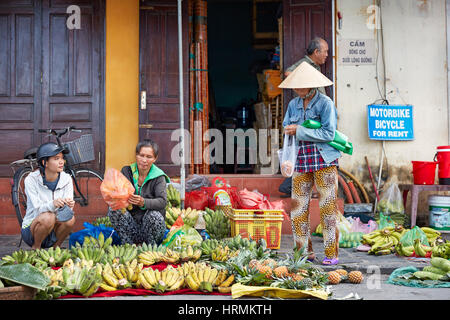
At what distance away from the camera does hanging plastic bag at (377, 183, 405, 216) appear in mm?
7043

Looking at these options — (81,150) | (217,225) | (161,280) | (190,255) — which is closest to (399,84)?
(217,225)

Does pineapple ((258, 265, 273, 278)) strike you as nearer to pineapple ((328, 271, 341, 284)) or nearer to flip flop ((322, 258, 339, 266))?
pineapple ((328, 271, 341, 284))

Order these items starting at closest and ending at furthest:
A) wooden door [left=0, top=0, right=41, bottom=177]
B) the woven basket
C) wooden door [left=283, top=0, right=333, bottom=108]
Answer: the woven basket, wooden door [left=0, top=0, right=41, bottom=177], wooden door [left=283, top=0, right=333, bottom=108]

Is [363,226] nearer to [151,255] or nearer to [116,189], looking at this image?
[151,255]

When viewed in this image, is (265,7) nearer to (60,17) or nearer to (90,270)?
(60,17)

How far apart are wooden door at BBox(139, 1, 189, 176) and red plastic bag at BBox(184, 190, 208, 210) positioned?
97 cm

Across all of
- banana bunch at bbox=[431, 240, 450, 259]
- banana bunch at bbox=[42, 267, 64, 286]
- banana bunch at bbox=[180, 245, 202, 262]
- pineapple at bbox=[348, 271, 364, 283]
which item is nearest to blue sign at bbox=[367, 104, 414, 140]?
banana bunch at bbox=[431, 240, 450, 259]

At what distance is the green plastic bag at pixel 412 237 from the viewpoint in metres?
5.43

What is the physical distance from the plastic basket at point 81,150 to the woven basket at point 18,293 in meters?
3.50

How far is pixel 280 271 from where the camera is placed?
3.79 metres

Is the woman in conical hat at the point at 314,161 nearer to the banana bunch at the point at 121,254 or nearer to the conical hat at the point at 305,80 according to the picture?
the conical hat at the point at 305,80

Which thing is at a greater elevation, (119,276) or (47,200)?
(47,200)

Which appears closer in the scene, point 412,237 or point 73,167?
point 412,237

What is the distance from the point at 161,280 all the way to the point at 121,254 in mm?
804
